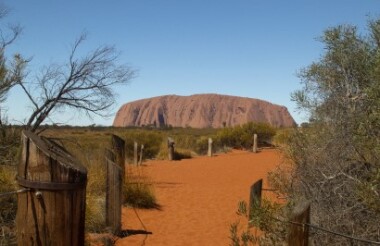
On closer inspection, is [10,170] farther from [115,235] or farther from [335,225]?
[335,225]

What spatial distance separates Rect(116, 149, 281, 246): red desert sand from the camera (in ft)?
29.4

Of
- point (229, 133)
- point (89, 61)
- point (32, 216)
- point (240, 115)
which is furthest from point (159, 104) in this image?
point (32, 216)

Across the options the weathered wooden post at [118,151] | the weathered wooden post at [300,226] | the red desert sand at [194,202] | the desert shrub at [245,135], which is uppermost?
the desert shrub at [245,135]

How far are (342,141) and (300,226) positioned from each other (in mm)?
3006

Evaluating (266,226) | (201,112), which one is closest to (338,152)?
(266,226)

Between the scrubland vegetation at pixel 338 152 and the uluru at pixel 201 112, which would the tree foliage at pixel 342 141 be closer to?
the scrubland vegetation at pixel 338 152

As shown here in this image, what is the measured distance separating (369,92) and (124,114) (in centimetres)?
16540

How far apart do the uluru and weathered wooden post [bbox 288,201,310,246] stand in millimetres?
146782

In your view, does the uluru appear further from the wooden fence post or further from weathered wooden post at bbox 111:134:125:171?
the wooden fence post

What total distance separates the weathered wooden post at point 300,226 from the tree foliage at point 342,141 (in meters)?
1.66

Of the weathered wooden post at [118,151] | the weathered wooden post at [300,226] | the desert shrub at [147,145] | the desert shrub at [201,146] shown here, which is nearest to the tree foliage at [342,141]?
the weathered wooden post at [300,226]

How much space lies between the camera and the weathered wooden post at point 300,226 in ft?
10.3

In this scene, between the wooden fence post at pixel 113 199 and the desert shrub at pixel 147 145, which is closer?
the wooden fence post at pixel 113 199

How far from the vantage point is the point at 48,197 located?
7.30 feet
